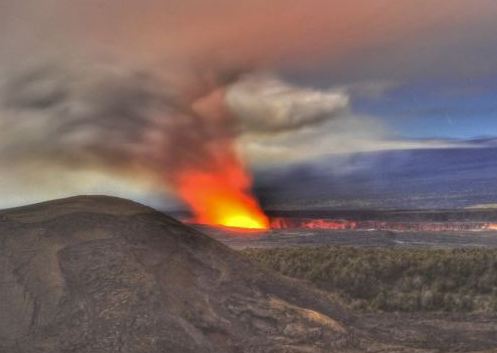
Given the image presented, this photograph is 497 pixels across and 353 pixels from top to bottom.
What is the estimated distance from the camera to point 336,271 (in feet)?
115

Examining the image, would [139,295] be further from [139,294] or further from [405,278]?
[405,278]

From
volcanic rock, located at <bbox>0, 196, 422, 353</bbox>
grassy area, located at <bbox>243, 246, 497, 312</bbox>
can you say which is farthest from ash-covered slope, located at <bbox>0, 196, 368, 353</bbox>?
grassy area, located at <bbox>243, 246, 497, 312</bbox>

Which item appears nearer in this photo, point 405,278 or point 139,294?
point 139,294

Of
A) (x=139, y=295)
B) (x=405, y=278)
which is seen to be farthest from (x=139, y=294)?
(x=405, y=278)

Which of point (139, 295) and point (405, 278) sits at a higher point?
point (139, 295)

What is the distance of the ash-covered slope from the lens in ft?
61.1

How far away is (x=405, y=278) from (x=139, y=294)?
17.4 m

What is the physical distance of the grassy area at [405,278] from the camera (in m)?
29.1

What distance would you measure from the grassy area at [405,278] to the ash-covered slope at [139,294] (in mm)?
6702

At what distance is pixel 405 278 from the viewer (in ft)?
108

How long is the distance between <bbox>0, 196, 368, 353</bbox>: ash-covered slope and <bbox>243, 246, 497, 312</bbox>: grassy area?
6.70 meters

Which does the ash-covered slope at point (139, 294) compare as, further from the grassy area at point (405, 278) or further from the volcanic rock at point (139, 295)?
the grassy area at point (405, 278)

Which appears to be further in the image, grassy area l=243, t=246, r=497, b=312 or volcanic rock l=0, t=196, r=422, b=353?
grassy area l=243, t=246, r=497, b=312

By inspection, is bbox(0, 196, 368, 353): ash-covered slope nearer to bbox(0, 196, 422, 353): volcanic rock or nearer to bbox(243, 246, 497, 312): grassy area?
bbox(0, 196, 422, 353): volcanic rock
